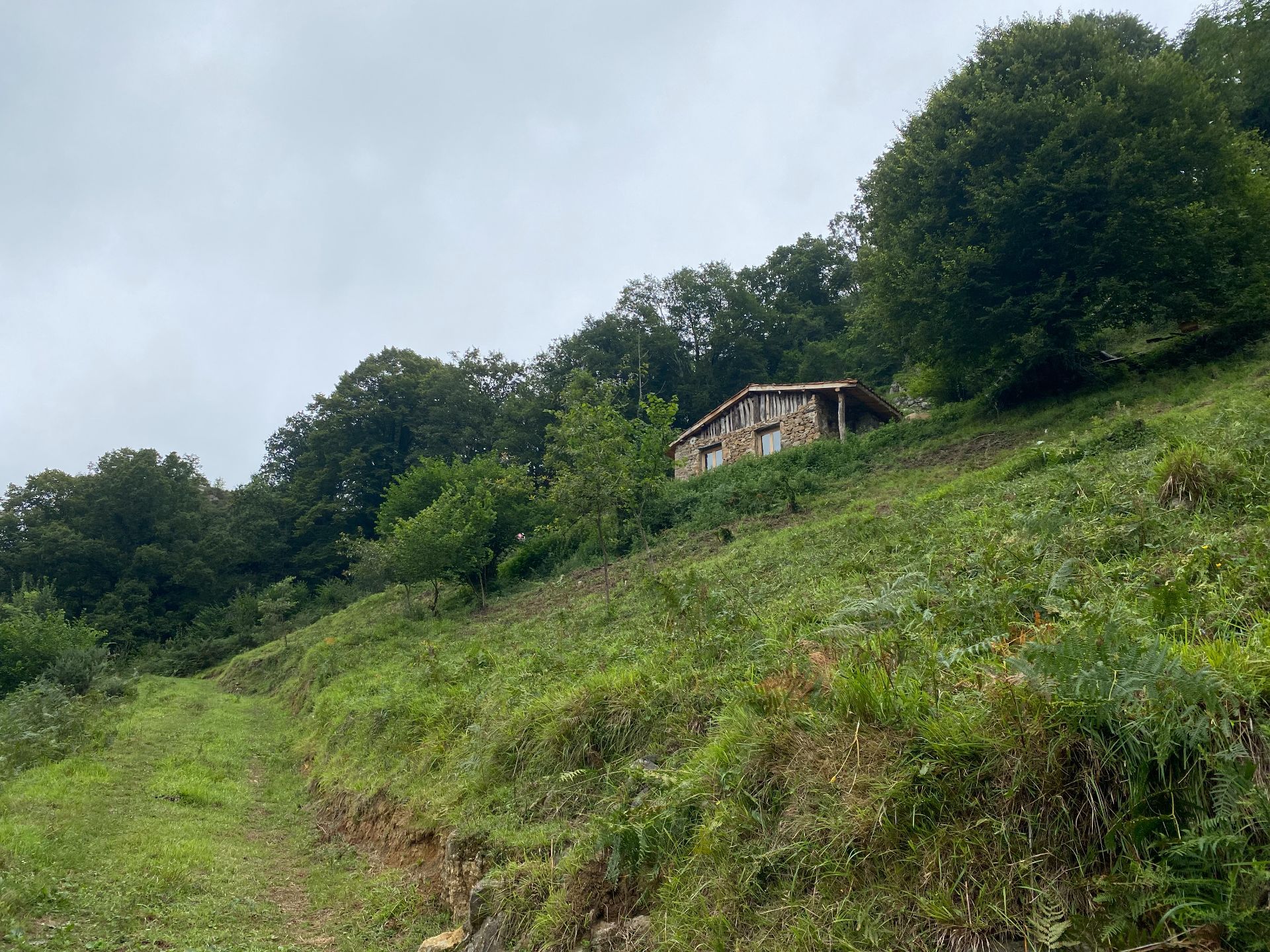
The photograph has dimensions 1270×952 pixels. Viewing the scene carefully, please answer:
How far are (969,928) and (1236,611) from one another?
238 centimetres

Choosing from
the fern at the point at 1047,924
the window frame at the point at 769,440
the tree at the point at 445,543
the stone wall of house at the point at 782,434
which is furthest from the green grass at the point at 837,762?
the window frame at the point at 769,440

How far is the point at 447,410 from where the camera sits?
2242 inches

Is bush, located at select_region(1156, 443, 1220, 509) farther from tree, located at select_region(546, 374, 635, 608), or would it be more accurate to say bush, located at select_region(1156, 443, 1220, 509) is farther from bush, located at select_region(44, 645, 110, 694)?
bush, located at select_region(44, 645, 110, 694)

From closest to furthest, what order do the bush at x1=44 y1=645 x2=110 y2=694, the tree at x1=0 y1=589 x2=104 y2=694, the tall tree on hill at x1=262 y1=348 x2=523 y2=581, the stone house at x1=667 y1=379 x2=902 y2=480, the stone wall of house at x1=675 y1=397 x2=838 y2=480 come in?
1. the bush at x1=44 y1=645 x2=110 y2=694
2. the tree at x1=0 y1=589 x2=104 y2=694
3. the stone house at x1=667 y1=379 x2=902 y2=480
4. the stone wall of house at x1=675 y1=397 x2=838 y2=480
5. the tall tree on hill at x1=262 y1=348 x2=523 y2=581

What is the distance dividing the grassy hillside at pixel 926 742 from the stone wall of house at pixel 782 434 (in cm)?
1897

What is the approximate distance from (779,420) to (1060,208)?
1427cm

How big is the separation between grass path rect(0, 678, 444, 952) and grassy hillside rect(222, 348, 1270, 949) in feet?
3.14

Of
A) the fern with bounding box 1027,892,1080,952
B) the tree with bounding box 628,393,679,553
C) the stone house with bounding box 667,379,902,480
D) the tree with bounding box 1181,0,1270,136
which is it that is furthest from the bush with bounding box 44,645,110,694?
the tree with bounding box 1181,0,1270,136

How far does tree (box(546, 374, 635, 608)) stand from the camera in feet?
52.5

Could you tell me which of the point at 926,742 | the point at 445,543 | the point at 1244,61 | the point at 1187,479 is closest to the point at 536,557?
the point at 445,543

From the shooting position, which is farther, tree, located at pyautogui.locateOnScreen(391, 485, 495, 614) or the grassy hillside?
tree, located at pyautogui.locateOnScreen(391, 485, 495, 614)

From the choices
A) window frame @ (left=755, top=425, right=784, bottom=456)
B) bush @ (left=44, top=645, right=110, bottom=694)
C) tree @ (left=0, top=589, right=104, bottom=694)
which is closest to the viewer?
bush @ (left=44, top=645, right=110, bottom=694)

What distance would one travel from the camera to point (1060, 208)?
1841 cm

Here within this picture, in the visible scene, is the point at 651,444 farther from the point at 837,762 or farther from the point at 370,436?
the point at 370,436
